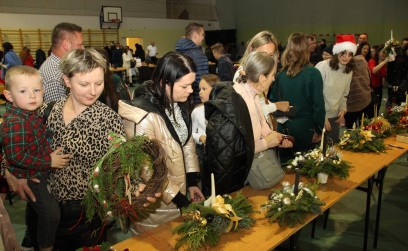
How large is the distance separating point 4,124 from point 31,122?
0.14m

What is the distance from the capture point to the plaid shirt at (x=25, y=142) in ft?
5.88

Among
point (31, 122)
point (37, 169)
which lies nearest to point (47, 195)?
point (37, 169)

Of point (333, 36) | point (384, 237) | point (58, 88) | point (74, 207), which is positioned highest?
point (333, 36)

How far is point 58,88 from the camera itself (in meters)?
2.51

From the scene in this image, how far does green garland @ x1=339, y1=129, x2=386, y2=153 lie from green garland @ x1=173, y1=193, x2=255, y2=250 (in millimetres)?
1596

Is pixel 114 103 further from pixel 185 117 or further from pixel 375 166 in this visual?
pixel 375 166

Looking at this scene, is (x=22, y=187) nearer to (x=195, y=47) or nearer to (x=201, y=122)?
(x=201, y=122)

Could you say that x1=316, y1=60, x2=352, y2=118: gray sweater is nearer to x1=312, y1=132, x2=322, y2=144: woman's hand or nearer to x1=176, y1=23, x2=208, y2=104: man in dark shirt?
x1=312, y1=132, x2=322, y2=144: woman's hand

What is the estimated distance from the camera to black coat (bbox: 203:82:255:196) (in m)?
2.01

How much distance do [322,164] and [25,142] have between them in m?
1.80

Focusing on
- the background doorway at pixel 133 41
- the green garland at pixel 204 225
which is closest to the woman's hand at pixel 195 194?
the green garland at pixel 204 225

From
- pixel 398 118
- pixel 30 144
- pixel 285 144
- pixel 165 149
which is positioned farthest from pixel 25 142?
pixel 398 118

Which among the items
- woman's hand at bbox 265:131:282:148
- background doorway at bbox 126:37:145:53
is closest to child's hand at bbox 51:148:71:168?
woman's hand at bbox 265:131:282:148

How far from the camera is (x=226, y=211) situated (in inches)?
64.2
